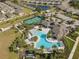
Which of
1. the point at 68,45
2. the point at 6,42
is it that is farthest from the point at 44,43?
the point at 6,42

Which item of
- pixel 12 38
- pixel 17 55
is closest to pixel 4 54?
pixel 17 55

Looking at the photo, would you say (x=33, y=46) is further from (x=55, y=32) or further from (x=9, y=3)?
(x=9, y=3)

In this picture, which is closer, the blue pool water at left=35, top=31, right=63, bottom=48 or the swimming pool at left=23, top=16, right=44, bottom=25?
the blue pool water at left=35, top=31, right=63, bottom=48

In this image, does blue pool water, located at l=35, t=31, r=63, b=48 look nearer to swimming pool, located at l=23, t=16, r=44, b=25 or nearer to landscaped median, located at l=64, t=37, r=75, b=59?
landscaped median, located at l=64, t=37, r=75, b=59

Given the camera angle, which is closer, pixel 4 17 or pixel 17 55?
pixel 17 55

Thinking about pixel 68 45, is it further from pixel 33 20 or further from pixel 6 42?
pixel 33 20

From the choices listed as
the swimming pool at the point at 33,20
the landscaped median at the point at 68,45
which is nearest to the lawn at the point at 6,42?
the swimming pool at the point at 33,20

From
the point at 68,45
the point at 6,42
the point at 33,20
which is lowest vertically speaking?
the point at 68,45

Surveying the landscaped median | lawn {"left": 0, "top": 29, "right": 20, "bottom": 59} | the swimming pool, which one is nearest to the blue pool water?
the landscaped median
